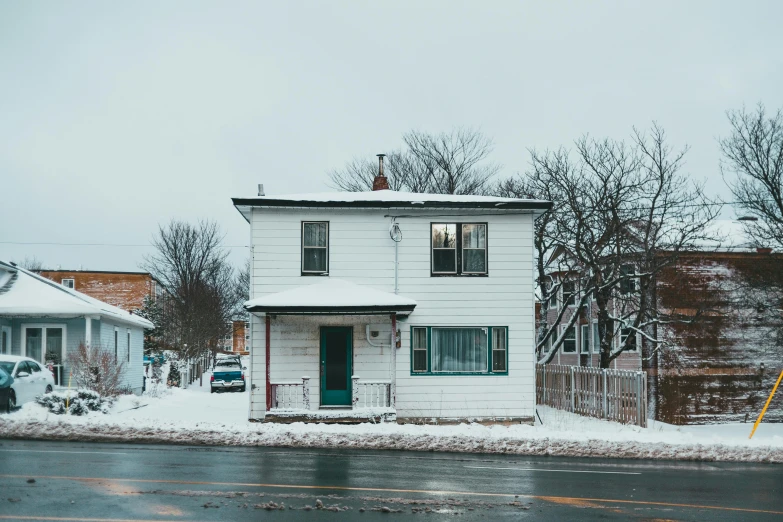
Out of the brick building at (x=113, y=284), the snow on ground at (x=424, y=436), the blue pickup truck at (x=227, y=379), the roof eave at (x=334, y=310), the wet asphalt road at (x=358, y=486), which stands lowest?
the blue pickup truck at (x=227, y=379)

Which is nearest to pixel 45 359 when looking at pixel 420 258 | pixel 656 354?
pixel 420 258

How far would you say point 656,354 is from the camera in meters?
35.3

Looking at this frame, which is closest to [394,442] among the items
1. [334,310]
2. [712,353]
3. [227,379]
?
[334,310]

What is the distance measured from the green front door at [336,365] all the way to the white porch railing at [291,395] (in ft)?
2.25

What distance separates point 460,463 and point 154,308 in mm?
46011

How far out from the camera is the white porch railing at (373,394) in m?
21.8

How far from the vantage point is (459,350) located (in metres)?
23.0

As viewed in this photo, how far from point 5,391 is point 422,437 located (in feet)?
37.0

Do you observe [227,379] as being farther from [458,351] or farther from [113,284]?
[113,284]

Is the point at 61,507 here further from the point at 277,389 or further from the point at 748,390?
the point at 748,390

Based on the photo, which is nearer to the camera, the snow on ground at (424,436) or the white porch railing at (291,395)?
the snow on ground at (424,436)

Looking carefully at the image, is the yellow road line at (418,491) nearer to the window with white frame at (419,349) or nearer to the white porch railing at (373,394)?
the white porch railing at (373,394)

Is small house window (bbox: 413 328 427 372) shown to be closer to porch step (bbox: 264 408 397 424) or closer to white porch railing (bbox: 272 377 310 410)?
porch step (bbox: 264 408 397 424)

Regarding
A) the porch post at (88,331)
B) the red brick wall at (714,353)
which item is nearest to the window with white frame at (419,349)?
the porch post at (88,331)
